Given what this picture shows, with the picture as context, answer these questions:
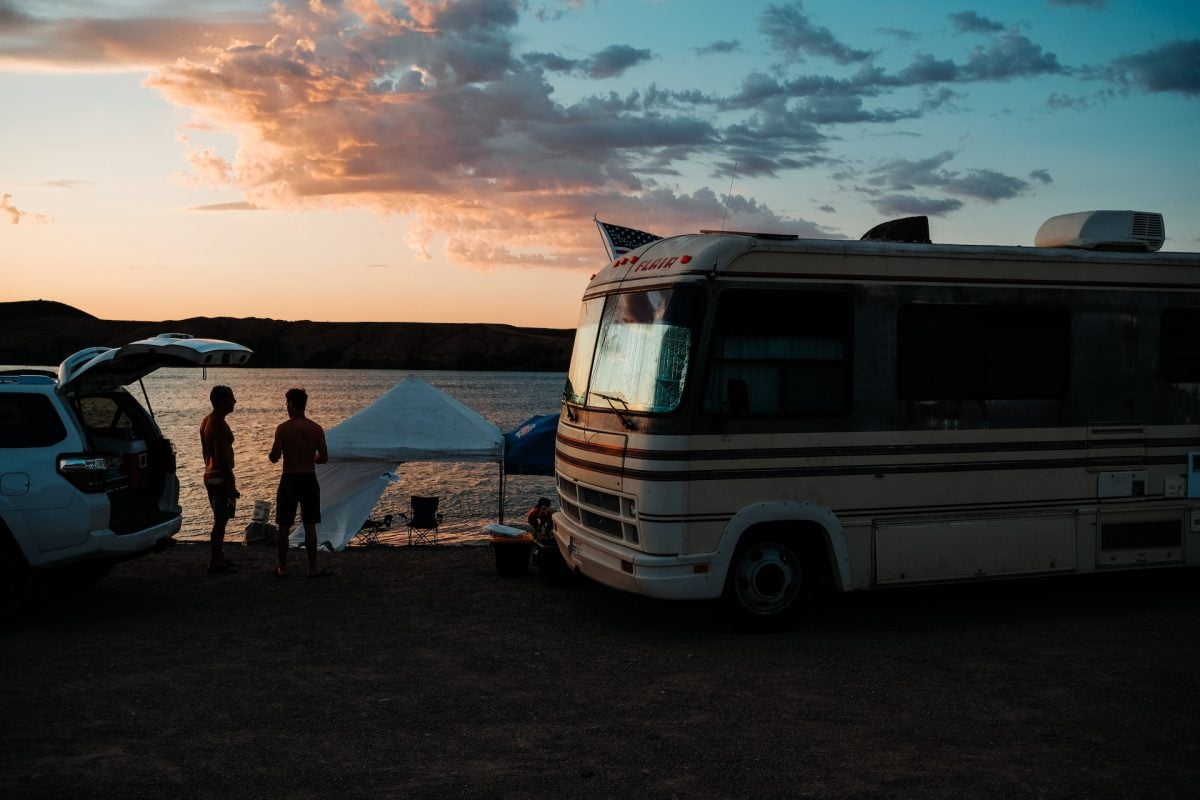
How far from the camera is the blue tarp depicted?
54.5ft

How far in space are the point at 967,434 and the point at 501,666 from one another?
4465mm

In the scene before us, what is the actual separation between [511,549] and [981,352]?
5.29m

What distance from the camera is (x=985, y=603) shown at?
9953 millimetres

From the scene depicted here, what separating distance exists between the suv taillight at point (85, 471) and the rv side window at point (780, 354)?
5290 millimetres

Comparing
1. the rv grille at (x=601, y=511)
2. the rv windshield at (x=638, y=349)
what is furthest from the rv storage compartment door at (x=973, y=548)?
the rv windshield at (x=638, y=349)

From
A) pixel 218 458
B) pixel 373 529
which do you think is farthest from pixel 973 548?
pixel 373 529

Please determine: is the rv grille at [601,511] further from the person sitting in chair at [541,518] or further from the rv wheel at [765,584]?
the person sitting in chair at [541,518]

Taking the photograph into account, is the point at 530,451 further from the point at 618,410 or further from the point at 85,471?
the point at 85,471

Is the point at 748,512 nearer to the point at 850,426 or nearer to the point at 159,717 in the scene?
the point at 850,426

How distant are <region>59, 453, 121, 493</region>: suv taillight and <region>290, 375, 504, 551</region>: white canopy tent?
771 centimetres

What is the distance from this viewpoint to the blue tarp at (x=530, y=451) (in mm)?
16609

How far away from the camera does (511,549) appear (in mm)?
11219

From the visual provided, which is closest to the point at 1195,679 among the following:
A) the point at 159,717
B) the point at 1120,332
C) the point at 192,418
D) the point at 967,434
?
the point at 967,434

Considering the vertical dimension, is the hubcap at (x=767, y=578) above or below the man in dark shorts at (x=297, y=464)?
below
